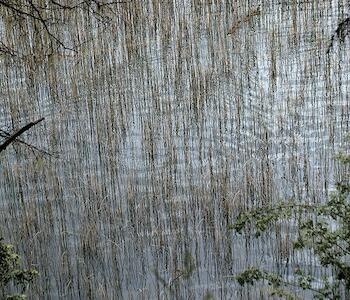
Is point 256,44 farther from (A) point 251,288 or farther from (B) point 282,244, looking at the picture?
(A) point 251,288

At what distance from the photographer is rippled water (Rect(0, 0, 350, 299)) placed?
4.80 metres

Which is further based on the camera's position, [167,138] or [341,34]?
[341,34]

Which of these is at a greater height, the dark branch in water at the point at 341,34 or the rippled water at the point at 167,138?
the dark branch in water at the point at 341,34

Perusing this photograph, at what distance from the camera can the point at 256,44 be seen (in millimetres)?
7668

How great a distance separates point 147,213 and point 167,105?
1799 mm

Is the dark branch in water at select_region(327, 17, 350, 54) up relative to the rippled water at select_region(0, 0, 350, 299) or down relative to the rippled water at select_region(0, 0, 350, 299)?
up

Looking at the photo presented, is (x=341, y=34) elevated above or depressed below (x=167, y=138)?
above

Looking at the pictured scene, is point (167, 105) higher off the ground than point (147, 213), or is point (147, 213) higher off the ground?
point (167, 105)

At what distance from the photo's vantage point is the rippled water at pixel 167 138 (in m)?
4.80

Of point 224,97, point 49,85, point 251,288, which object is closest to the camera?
point 251,288

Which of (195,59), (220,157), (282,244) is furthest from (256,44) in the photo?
(282,244)

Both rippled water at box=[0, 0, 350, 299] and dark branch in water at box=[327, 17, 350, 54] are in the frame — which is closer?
Result: rippled water at box=[0, 0, 350, 299]

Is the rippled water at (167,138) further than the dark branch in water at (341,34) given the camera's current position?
No

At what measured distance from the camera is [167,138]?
6258mm
